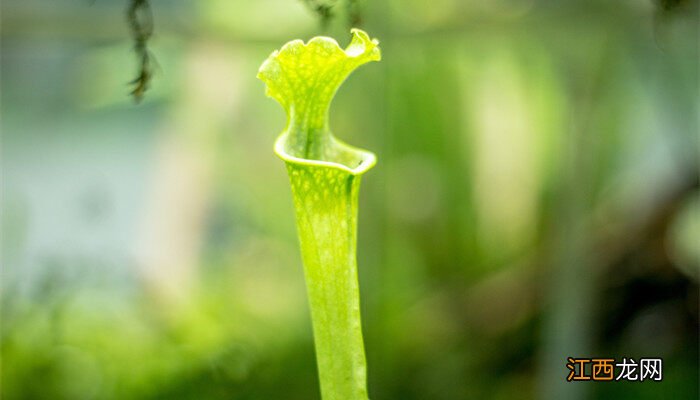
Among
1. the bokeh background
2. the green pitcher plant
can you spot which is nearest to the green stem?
the green pitcher plant

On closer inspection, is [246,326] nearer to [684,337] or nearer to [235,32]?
[235,32]

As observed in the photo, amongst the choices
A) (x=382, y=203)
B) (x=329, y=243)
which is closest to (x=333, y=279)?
(x=329, y=243)

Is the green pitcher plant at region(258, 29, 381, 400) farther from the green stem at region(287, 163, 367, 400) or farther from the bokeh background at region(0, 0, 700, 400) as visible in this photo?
the bokeh background at region(0, 0, 700, 400)

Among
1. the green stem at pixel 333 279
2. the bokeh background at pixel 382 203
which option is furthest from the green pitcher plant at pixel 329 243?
the bokeh background at pixel 382 203

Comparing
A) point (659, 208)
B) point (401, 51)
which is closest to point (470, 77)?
point (401, 51)

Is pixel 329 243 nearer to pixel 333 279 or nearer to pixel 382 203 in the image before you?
pixel 333 279

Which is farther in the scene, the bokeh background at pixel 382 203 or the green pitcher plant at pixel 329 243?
the bokeh background at pixel 382 203

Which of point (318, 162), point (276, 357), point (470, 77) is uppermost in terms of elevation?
point (470, 77)

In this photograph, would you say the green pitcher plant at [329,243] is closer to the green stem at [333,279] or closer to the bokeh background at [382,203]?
the green stem at [333,279]
